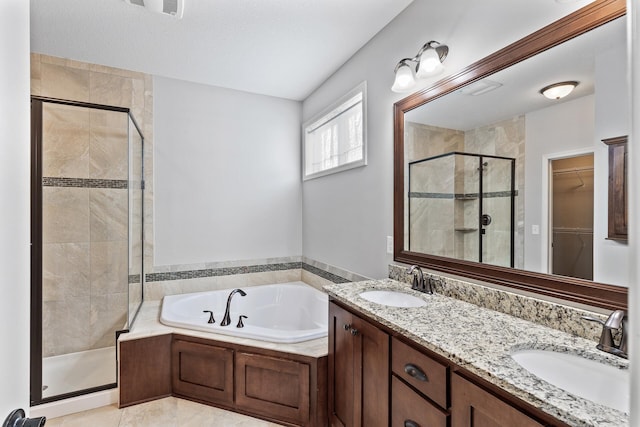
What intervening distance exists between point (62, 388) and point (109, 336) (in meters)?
0.53

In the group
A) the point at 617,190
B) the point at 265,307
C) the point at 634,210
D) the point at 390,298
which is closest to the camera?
the point at 634,210

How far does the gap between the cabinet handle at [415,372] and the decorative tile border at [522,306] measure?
501 mm

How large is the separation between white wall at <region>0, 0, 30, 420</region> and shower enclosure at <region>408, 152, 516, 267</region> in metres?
1.58

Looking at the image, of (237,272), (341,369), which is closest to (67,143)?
(237,272)

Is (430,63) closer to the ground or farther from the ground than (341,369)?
farther from the ground

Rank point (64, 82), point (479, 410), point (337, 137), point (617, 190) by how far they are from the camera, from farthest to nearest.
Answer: point (337, 137) < point (64, 82) < point (617, 190) < point (479, 410)

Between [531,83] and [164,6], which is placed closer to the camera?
[531,83]

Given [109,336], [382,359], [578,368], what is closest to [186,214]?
[109,336]

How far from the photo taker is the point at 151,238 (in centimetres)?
290

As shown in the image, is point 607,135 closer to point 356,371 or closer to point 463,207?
point 463,207

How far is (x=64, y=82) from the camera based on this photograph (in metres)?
2.63

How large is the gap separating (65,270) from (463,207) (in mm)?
3092

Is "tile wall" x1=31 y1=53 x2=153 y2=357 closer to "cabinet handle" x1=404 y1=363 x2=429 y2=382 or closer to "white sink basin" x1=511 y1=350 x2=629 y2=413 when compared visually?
"cabinet handle" x1=404 y1=363 x2=429 y2=382

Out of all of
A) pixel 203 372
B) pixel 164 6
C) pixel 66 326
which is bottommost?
pixel 203 372
